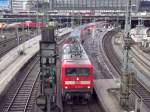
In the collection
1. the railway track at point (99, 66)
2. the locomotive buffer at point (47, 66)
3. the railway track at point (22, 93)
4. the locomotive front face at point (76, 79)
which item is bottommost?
the railway track at point (22, 93)

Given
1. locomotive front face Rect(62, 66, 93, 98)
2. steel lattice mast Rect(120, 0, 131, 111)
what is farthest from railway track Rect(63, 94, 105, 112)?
steel lattice mast Rect(120, 0, 131, 111)

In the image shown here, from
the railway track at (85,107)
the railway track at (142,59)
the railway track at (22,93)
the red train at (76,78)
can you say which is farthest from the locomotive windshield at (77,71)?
the railway track at (142,59)

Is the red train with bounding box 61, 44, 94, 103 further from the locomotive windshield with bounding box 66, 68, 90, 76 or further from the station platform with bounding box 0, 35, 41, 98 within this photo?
the station platform with bounding box 0, 35, 41, 98

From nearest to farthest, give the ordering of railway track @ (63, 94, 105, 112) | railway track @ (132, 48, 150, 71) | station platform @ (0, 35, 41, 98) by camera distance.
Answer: railway track @ (63, 94, 105, 112) < station platform @ (0, 35, 41, 98) < railway track @ (132, 48, 150, 71)

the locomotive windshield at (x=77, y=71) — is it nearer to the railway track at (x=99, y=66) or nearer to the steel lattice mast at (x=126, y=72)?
the steel lattice mast at (x=126, y=72)

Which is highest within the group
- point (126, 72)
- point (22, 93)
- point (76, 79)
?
point (126, 72)

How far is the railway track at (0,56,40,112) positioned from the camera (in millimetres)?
20969

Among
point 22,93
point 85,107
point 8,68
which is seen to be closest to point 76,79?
point 85,107

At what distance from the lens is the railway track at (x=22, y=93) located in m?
21.0

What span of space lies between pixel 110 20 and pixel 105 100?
82538 mm

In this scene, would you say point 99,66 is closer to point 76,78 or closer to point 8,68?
point 8,68

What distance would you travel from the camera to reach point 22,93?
80.1 feet

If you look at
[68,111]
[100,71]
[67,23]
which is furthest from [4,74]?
[67,23]

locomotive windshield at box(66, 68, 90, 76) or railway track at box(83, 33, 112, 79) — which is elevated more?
locomotive windshield at box(66, 68, 90, 76)
